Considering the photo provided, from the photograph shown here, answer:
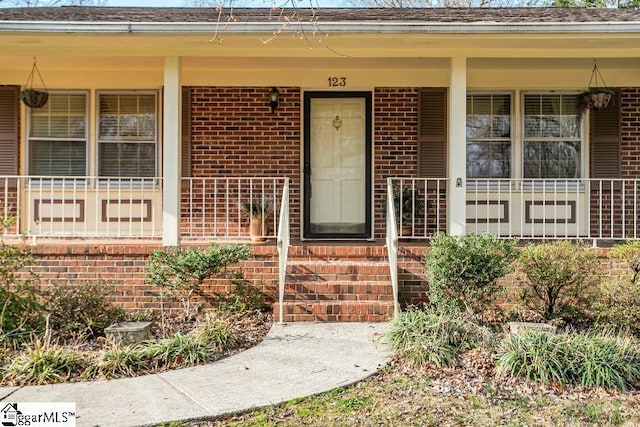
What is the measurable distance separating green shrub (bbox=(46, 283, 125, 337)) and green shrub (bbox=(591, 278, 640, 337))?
5002 mm

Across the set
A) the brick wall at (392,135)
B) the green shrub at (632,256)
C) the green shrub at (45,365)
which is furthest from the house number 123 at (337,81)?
the green shrub at (45,365)

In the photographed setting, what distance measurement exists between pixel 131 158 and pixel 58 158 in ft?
3.53

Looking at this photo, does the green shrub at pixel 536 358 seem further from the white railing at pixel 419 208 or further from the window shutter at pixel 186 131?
the window shutter at pixel 186 131

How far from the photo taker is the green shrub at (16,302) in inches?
199

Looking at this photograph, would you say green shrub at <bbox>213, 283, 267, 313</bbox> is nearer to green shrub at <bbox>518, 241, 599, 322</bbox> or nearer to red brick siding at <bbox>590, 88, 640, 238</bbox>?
green shrub at <bbox>518, 241, 599, 322</bbox>

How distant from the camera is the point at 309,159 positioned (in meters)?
8.12

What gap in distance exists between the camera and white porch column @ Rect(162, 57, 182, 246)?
21.1ft

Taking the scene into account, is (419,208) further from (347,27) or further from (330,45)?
(347,27)

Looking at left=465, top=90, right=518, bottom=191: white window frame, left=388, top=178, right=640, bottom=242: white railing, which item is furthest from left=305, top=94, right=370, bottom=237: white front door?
left=465, top=90, right=518, bottom=191: white window frame

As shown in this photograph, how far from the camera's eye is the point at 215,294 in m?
6.40

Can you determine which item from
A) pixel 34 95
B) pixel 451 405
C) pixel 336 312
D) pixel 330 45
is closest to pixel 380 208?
pixel 336 312

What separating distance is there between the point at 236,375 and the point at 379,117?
491cm

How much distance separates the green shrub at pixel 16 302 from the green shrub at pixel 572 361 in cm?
435

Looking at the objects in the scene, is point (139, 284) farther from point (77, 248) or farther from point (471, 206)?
point (471, 206)
